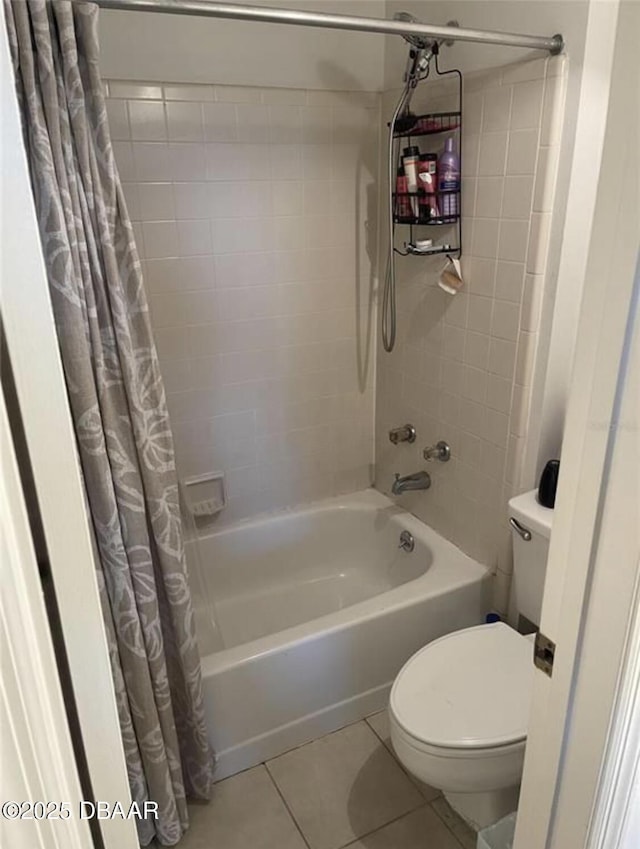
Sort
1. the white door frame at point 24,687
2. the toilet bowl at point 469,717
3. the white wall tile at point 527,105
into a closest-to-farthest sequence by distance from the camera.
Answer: the white door frame at point 24,687
the toilet bowl at point 469,717
the white wall tile at point 527,105

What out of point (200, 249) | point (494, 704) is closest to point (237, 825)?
point (494, 704)

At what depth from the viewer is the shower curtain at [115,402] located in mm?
1154

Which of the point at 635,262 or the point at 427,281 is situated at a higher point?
the point at 635,262

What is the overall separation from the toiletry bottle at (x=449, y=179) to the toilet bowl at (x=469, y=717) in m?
1.20

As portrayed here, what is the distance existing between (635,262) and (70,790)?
785mm

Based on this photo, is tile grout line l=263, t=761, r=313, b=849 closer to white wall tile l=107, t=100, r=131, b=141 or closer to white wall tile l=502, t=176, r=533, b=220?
white wall tile l=502, t=176, r=533, b=220

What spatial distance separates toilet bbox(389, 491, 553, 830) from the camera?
1.41m

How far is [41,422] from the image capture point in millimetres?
588

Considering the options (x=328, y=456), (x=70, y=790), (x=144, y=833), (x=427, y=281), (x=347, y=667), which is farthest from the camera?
(x=328, y=456)

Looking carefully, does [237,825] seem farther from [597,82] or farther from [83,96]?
[597,82]

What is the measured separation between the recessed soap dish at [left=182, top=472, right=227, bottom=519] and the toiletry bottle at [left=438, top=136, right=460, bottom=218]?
1197 millimetres

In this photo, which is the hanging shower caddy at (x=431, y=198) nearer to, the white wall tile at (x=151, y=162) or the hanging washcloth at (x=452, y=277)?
the hanging washcloth at (x=452, y=277)

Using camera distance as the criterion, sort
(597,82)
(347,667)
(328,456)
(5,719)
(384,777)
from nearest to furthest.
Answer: (5,719)
(597,82)
(384,777)
(347,667)
(328,456)

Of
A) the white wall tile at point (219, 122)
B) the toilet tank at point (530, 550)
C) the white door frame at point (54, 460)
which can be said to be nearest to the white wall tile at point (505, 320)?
the toilet tank at point (530, 550)
